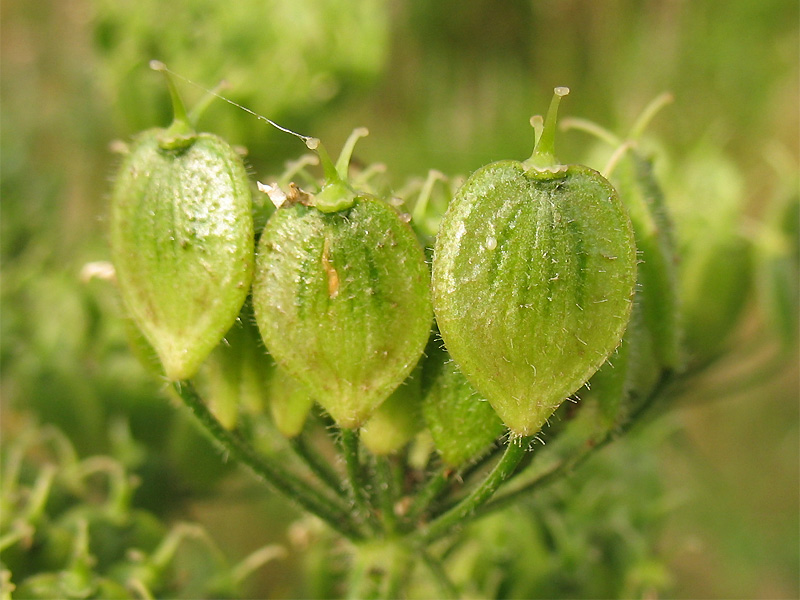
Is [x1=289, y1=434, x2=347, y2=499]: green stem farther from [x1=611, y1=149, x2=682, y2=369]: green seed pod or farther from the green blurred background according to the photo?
the green blurred background

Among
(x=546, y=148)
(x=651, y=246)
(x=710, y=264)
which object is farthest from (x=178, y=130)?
(x=710, y=264)

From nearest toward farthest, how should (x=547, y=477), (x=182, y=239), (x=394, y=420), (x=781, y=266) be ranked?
(x=182, y=239) < (x=394, y=420) < (x=547, y=477) < (x=781, y=266)

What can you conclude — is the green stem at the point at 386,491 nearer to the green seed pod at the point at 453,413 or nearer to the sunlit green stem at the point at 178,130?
the green seed pod at the point at 453,413

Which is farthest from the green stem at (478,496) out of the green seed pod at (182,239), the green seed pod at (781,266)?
the green seed pod at (781,266)

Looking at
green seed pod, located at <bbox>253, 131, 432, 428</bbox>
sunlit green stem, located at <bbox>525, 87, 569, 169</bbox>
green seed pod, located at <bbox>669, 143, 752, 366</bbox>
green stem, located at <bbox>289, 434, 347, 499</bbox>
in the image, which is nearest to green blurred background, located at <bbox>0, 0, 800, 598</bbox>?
green seed pod, located at <bbox>669, 143, 752, 366</bbox>

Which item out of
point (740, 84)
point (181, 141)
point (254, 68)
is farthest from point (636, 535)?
point (740, 84)

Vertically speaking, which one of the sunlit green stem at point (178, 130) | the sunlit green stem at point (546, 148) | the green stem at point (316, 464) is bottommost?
the green stem at point (316, 464)

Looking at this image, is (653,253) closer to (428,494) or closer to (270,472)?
(428,494)
